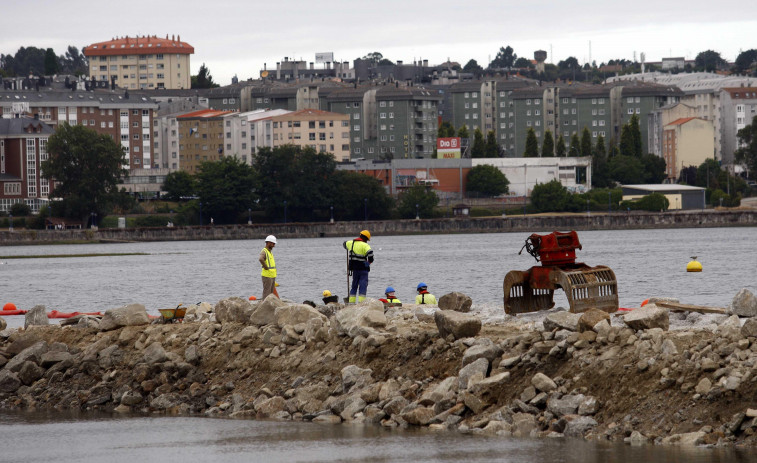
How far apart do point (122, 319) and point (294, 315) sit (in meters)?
3.37

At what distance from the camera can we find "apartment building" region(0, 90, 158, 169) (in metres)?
160

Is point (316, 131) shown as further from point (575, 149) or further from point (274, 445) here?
point (274, 445)

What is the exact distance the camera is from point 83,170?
412ft

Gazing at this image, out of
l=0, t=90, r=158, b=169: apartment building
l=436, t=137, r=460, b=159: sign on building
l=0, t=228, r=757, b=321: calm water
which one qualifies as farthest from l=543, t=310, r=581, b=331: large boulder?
l=0, t=90, r=158, b=169: apartment building

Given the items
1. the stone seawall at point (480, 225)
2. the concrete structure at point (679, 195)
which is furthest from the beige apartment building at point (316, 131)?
the concrete structure at point (679, 195)

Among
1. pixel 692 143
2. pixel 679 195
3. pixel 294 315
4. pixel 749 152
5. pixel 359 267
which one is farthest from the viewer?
pixel 692 143

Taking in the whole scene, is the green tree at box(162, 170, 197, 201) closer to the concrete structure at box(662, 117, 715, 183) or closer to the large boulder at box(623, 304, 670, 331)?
the concrete structure at box(662, 117, 715, 183)

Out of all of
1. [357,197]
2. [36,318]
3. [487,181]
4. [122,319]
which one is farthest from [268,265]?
[487,181]

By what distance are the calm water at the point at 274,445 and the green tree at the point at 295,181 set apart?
108m

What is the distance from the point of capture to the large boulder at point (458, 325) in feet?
57.1

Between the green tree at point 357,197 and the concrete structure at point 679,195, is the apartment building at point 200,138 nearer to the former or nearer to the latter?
the green tree at point 357,197

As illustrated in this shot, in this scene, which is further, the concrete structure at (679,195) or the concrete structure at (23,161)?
the concrete structure at (679,195)

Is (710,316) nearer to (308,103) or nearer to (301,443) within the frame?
(301,443)

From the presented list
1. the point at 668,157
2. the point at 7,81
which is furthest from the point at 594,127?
→ the point at 7,81
